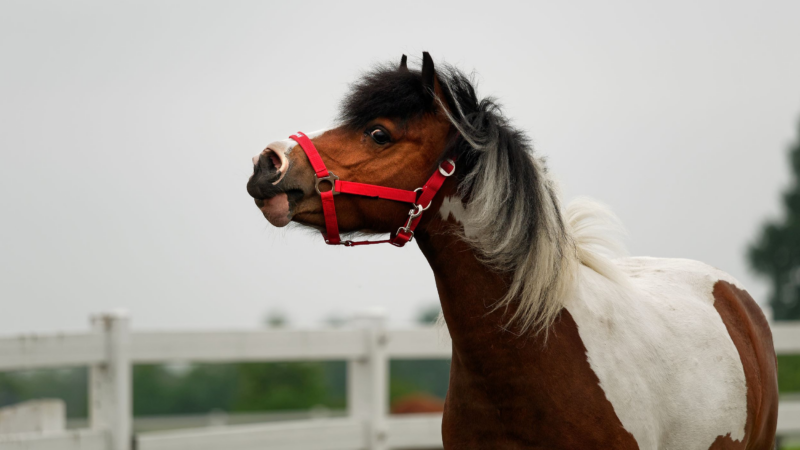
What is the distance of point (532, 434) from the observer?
9.41ft

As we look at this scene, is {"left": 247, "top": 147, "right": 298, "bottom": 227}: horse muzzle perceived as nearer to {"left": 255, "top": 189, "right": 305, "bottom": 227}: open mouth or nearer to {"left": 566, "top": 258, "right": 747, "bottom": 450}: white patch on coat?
{"left": 255, "top": 189, "right": 305, "bottom": 227}: open mouth

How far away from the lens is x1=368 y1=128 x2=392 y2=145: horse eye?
2.95 metres

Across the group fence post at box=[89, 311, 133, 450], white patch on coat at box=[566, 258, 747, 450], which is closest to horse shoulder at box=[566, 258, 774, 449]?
white patch on coat at box=[566, 258, 747, 450]

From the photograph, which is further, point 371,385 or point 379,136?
point 371,385

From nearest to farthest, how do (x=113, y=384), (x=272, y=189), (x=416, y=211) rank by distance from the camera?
(x=272, y=189)
(x=416, y=211)
(x=113, y=384)

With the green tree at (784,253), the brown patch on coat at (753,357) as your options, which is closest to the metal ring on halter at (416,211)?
the brown patch on coat at (753,357)

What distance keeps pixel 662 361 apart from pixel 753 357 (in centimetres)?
88

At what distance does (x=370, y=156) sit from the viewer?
294cm

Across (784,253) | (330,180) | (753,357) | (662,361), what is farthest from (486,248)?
(784,253)

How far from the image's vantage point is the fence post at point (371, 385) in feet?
19.4

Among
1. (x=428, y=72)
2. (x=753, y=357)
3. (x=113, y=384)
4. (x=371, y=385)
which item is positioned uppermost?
(x=428, y=72)

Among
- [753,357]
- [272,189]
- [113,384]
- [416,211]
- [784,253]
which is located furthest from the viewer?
[784,253]

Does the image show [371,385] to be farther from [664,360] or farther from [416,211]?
[416,211]

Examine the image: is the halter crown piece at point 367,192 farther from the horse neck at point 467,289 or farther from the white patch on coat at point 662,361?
the white patch on coat at point 662,361
